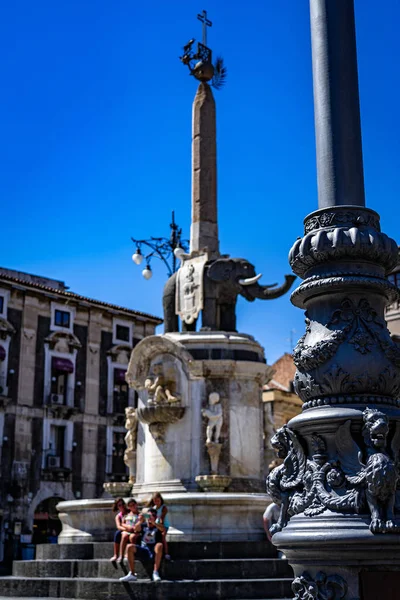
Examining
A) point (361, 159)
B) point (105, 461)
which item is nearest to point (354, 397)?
point (361, 159)

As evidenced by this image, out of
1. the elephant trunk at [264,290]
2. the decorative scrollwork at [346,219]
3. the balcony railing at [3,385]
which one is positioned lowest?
the decorative scrollwork at [346,219]

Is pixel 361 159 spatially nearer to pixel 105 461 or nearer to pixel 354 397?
pixel 354 397

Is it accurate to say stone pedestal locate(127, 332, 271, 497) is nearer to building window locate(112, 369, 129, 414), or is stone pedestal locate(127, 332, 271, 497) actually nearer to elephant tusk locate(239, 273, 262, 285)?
elephant tusk locate(239, 273, 262, 285)

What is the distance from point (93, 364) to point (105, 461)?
538cm

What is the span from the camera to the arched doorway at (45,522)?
38.6m

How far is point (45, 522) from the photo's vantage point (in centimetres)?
3944

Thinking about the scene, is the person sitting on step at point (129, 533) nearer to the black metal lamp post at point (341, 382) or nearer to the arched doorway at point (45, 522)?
the black metal lamp post at point (341, 382)

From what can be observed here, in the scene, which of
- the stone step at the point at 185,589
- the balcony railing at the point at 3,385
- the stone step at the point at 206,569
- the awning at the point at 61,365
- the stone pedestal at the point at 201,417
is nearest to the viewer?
the stone step at the point at 185,589

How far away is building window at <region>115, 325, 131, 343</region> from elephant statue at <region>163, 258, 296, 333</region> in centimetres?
2801

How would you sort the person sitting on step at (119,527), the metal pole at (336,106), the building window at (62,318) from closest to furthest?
the metal pole at (336,106) < the person sitting on step at (119,527) < the building window at (62,318)

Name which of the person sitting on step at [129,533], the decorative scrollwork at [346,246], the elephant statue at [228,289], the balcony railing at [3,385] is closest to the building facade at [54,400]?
the balcony railing at [3,385]

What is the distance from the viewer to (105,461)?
1683 inches

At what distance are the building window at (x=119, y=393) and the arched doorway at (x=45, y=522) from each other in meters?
6.53

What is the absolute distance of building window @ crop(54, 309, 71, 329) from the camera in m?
42.8
